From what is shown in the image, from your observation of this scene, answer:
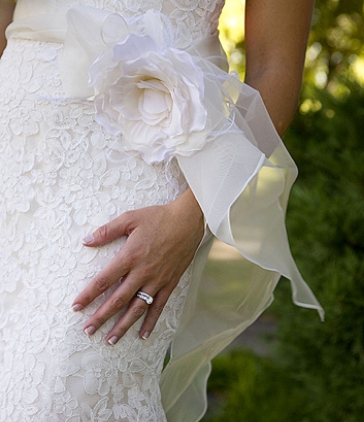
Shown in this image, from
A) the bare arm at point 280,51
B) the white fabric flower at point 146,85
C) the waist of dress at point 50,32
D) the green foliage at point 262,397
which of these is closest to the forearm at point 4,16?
the waist of dress at point 50,32

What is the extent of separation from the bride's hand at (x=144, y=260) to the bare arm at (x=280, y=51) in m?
0.34

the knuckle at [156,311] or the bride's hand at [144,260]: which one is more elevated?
the bride's hand at [144,260]

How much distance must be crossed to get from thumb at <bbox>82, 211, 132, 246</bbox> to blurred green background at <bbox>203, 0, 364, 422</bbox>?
5.69 feet

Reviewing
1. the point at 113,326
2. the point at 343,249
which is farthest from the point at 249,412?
the point at 113,326

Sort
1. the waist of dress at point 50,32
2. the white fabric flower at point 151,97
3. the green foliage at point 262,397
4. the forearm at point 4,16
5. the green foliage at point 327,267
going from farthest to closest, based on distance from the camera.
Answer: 1. the green foliage at point 262,397
2. the green foliage at point 327,267
3. the forearm at point 4,16
4. the waist of dress at point 50,32
5. the white fabric flower at point 151,97

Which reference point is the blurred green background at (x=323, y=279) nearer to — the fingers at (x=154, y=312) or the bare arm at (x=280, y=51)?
the bare arm at (x=280, y=51)

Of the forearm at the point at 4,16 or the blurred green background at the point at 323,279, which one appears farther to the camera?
the blurred green background at the point at 323,279

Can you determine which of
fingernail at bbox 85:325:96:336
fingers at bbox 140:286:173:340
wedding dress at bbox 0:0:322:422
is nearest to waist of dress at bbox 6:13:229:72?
wedding dress at bbox 0:0:322:422

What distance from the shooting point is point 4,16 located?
1.80 meters

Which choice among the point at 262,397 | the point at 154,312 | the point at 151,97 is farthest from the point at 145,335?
the point at 262,397

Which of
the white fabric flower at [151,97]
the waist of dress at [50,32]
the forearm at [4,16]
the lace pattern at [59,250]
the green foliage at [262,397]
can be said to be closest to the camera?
the lace pattern at [59,250]

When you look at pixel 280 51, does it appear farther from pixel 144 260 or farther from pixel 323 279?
pixel 323 279

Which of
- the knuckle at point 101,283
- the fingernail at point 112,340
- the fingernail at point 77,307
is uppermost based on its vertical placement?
the knuckle at point 101,283

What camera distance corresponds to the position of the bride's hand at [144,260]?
1409 millimetres
